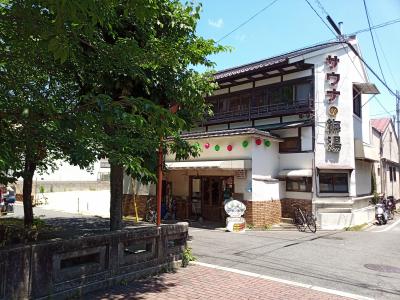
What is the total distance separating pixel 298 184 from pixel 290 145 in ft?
6.76

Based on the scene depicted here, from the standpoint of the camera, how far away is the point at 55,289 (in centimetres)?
647

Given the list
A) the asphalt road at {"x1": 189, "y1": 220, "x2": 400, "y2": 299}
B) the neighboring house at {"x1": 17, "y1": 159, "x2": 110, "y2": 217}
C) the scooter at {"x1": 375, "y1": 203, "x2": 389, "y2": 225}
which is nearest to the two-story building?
the scooter at {"x1": 375, "y1": 203, "x2": 389, "y2": 225}

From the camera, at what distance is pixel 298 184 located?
1938 centimetres

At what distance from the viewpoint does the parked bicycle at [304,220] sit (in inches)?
683

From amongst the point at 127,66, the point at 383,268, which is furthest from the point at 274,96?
the point at 127,66

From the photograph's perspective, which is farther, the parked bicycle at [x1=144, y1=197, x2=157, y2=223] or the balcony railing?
the parked bicycle at [x1=144, y1=197, x2=157, y2=223]

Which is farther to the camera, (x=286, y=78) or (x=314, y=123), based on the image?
(x=286, y=78)

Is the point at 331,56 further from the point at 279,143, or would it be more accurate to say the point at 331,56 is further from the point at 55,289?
the point at 55,289

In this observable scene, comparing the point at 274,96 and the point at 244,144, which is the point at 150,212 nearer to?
the point at 244,144

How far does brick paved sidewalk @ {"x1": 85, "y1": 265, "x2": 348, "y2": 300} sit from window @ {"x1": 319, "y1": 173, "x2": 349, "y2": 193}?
11253 mm

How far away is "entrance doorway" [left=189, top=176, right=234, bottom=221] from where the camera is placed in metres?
19.8

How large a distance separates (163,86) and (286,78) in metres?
11.6

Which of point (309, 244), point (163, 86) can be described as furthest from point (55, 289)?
point (309, 244)

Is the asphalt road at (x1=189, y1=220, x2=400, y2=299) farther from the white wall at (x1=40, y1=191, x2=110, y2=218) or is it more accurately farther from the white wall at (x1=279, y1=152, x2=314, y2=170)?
the white wall at (x1=40, y1=191, x2=110, y2=218)
